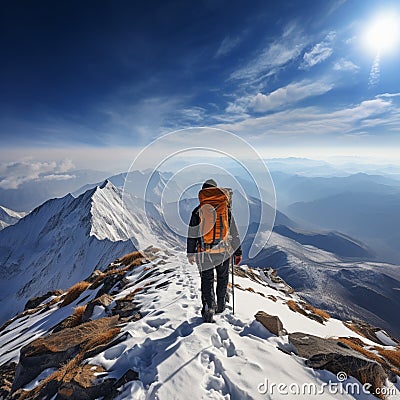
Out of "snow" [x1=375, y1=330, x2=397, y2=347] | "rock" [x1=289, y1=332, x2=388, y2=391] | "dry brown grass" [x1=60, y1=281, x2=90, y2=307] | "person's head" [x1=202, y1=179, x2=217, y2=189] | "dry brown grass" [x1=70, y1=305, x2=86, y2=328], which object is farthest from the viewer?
"dry brown grass" [x1=60, y1=281, x2=90, y2=307]

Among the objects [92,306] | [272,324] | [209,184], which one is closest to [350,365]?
[272,324]

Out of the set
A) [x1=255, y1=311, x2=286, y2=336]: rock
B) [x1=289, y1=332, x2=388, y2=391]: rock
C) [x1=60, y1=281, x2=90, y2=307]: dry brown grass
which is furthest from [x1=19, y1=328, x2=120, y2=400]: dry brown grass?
[x1=60, y1=281, x2=90, y2=307]: dry brown grass

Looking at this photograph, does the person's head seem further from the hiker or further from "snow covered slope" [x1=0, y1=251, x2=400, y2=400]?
"snow covered slope" [x1=0, y1=251, x2=400, y2=400]

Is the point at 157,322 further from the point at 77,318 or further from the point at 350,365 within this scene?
the point at 77,318

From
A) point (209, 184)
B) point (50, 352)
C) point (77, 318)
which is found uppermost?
point (209, 184)

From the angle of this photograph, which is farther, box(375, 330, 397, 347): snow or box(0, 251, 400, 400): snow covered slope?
box(375, 330, 397, 347): snow

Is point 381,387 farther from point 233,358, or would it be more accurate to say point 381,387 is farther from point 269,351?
point 233,358

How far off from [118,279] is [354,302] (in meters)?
242

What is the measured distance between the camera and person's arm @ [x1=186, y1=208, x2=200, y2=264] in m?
7.34

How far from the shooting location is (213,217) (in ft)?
23.0

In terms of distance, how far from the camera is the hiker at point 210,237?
22.9 ft

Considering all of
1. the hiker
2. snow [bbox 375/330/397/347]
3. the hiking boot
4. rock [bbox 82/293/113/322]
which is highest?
the hiker

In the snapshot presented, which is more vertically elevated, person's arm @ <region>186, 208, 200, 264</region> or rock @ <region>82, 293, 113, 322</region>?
person's arm @ <region>186, 208, 200, 264</region>

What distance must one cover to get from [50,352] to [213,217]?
21.0ft
